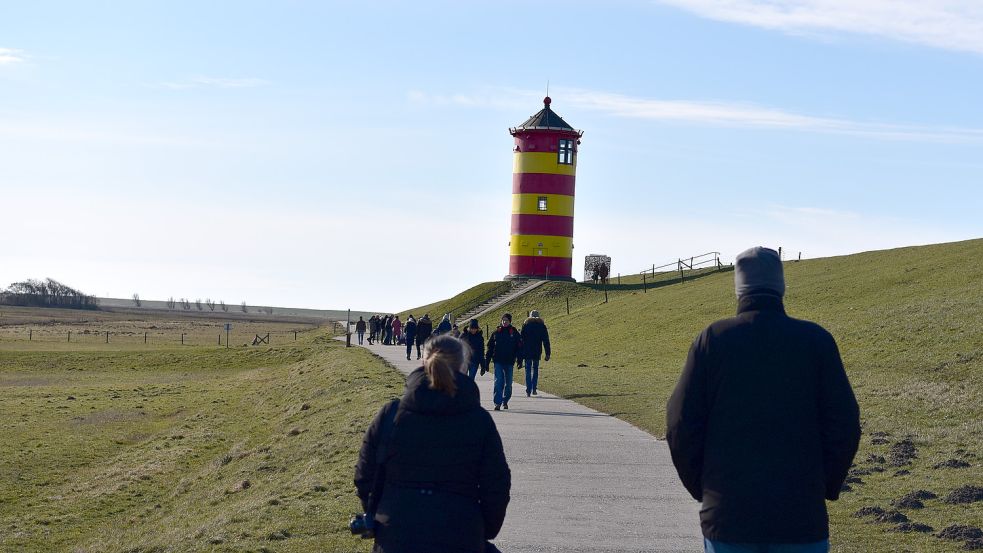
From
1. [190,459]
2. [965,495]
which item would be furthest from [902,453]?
[190,459]

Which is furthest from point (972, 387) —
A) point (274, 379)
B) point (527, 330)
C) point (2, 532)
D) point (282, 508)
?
point (274, 379)

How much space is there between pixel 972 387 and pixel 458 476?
21481 millimetres

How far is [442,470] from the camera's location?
583 cm

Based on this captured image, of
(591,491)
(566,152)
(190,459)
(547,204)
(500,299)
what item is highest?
(566,152)

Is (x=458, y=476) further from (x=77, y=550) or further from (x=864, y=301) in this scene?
(x=864, y=301)

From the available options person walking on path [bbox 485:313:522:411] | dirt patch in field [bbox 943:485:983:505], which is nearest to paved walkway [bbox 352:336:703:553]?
person walking on path [bbox 485:313:522:411]

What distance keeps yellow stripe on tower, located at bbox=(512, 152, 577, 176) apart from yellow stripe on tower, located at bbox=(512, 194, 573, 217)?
144cm

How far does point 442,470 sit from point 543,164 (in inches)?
2547

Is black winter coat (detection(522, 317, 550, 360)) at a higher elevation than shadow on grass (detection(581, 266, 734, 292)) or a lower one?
lower

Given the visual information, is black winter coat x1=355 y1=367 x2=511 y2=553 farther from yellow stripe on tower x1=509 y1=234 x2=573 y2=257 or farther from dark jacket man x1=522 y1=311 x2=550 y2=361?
yellow stripe on tower x1=509 y1=234 x2=573 y2=257

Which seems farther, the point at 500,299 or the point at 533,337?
the point at 500,299

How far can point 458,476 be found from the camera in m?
5.84

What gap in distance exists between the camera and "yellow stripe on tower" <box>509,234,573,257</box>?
70875mm

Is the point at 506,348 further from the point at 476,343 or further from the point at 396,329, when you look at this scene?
the point at 396,329
